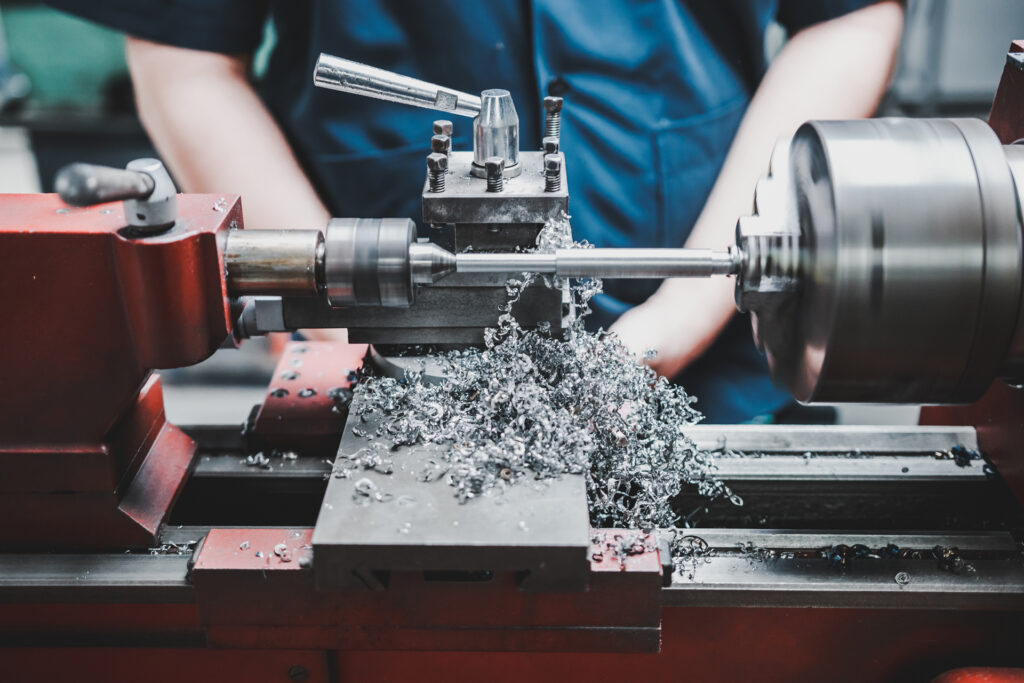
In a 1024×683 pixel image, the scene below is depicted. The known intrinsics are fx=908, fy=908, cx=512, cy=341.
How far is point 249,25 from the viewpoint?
1382 millimetres

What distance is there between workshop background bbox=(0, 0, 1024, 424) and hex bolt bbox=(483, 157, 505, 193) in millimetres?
1654

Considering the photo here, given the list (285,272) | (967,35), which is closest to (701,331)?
(285,272)

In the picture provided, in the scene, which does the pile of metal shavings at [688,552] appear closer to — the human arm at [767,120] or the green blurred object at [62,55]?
the human arm at [767,120]

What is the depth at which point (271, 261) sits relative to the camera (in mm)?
809

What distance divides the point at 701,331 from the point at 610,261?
56 cm

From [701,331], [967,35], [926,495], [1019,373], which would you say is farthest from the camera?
[967,35]

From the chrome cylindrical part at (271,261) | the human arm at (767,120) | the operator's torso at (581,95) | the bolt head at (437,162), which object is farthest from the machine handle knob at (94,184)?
the human arm at (767,120)

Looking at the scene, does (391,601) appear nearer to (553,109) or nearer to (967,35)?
(553,109)

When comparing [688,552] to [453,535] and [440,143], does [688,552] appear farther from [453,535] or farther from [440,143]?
[440,143]

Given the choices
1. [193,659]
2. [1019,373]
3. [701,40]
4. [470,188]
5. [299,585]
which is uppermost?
[701,40]

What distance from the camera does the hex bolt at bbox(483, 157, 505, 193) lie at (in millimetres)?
818

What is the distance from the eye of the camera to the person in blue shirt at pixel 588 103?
4.21 feet

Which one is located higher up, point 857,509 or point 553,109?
point 553,109

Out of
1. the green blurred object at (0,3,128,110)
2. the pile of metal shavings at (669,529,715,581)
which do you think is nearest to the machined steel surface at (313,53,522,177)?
the pile of metal shavings at (669,529,715,581)
